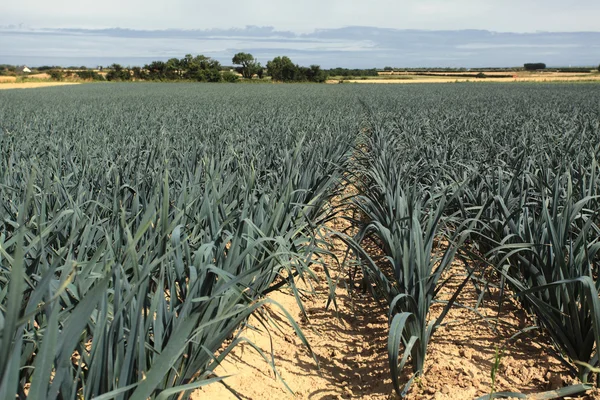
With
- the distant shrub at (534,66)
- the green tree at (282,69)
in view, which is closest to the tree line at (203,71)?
the green tree at (282,69)

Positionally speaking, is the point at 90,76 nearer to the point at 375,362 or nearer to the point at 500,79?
the point at 500,79

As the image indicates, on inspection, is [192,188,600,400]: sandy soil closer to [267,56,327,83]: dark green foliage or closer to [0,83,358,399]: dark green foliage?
[0,83,358,399]: dark green foliage

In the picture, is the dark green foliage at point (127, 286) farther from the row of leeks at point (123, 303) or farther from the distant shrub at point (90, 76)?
the distant shrub at point (90, 76)

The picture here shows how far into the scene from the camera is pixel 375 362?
8.09 feet

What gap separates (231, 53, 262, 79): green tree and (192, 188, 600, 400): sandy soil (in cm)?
7630

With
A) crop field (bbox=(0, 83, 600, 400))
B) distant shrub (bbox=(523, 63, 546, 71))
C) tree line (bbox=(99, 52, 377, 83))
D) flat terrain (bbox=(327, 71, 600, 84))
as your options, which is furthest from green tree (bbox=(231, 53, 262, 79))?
crop field (bbox=(0, 83, 600, 400))

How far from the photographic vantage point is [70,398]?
1319 millimetres

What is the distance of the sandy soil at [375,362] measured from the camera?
215 centimetres

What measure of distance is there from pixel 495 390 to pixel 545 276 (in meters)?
0.62

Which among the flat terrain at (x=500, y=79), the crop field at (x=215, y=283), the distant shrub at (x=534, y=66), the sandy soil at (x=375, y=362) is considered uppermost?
the distant shrub at (x=534, y=66)

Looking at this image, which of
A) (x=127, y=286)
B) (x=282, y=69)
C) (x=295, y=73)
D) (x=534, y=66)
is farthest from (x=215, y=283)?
(x=534, y=66)

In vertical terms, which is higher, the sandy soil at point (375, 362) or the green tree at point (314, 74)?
the green tree at point (314, 74)

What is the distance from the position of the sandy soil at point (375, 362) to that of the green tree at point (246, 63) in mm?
76304

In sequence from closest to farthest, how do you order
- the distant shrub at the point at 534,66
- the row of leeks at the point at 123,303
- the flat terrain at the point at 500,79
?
1. the row of leeks at the point at 123,303
2. the flat terrain at the point at 500,79
3. the distant shrub at the point at 534,66
